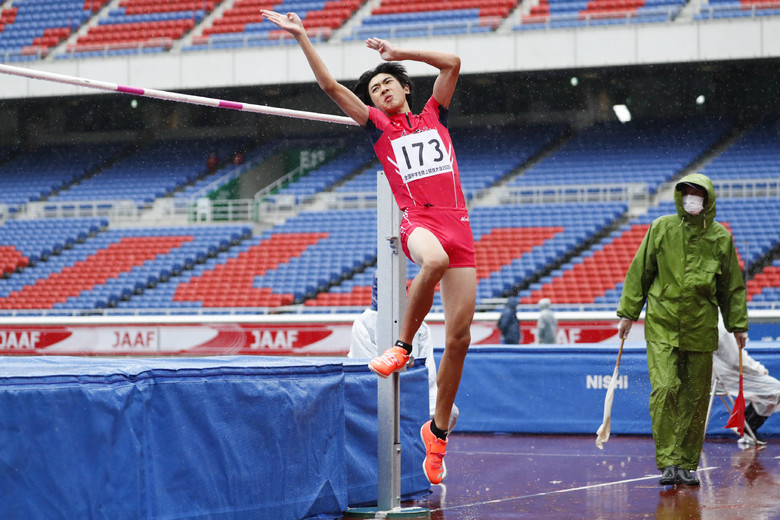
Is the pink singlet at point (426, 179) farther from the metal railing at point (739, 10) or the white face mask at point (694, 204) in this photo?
the metal railing at point (739, 10)

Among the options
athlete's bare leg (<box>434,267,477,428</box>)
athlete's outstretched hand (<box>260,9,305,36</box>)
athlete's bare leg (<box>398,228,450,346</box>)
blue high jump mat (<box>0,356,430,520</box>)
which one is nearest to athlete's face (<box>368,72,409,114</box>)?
athlete's outstretched hand (<box>260,9,305,36</box>)

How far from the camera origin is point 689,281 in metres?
6.27

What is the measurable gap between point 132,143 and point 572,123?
12.1 metres

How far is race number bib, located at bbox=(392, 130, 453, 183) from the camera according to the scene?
15.0 ft

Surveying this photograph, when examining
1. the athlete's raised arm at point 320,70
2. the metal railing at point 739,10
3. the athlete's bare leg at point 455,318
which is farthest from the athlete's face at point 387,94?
the metal railing at point 739,10

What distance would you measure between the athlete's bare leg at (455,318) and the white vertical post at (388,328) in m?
0.56

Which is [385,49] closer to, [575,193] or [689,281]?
[689,281]

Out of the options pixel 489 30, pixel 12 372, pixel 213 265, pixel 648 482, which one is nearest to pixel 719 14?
pixel 489 30

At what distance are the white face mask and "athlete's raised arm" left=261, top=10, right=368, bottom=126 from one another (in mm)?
2527

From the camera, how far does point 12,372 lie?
3.74m

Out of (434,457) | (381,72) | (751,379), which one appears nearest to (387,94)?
(381,72)

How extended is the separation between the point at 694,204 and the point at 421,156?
2.41m

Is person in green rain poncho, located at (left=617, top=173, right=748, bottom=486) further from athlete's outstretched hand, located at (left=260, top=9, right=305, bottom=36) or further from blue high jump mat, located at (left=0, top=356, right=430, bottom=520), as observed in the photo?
athlete's outstretched hand, located at (left=260, top=9, right=305, bottom=36)

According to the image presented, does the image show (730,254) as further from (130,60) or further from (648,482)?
(130,60)
